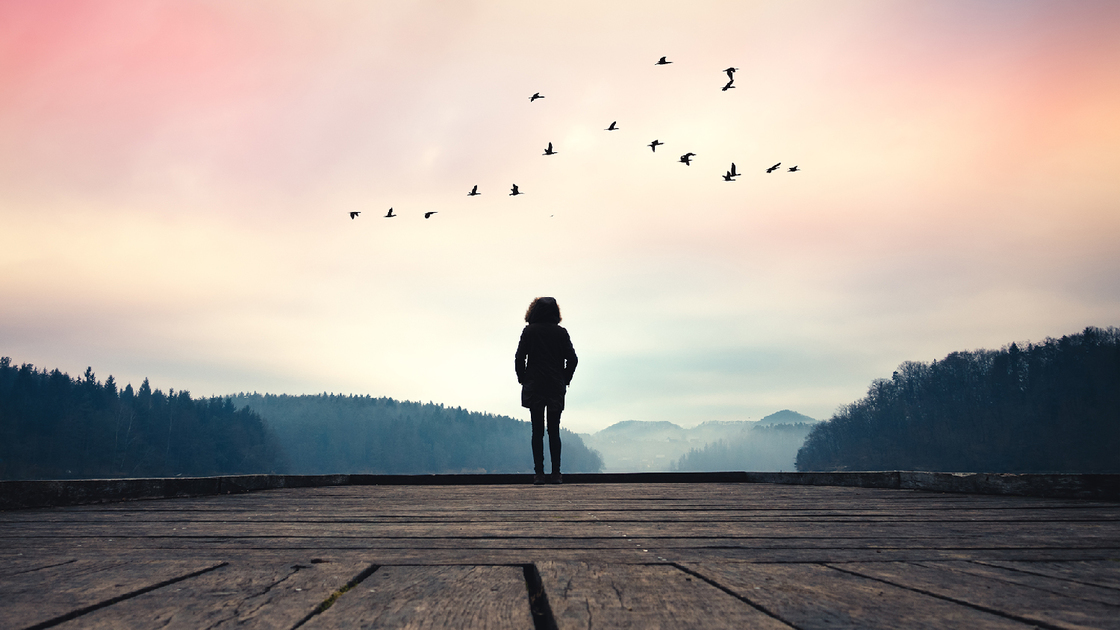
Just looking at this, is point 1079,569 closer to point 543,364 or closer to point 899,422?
point 543,364

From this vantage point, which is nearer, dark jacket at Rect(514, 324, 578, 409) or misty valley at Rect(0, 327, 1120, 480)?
dark jacket at Rect(514, 324, 578, 409)

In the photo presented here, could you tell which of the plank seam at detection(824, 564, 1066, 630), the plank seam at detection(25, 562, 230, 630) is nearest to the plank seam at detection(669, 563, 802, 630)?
the plank seam at detection(824, 564, 1066, 630)

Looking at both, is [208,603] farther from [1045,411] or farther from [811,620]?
[1045,411]

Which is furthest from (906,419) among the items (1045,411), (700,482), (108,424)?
(108,424)

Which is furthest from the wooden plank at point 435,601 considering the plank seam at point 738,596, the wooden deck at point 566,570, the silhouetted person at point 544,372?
the silhouetted person at point 544,372

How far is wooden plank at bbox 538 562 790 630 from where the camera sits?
1360mm

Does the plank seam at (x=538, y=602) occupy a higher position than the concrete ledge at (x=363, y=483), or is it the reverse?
the plank seam at (x=538, y=602)

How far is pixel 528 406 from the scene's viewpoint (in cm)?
821

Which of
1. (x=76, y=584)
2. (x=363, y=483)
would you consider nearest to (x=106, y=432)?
(x=363, y=483)

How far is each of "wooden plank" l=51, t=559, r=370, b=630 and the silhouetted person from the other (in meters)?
6.24

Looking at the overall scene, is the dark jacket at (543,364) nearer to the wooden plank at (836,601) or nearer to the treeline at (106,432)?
the wooden plank at (836,601)

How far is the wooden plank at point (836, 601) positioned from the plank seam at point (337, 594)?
1060 mm

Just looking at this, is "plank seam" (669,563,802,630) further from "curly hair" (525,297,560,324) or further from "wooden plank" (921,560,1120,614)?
"curly hair" (525,297,560,324)

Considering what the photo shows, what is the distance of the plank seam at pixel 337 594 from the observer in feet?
4.67
